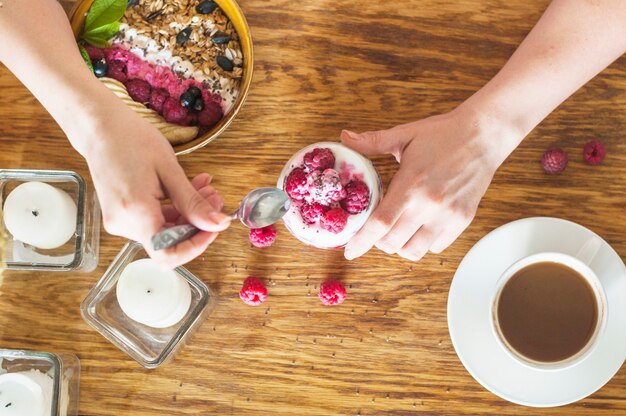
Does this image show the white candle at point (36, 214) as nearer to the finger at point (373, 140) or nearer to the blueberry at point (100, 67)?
the blueberry at point (100, 67)

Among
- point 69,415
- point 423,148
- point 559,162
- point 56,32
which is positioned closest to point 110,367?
point 69,415

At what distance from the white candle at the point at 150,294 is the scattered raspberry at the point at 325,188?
382 mm

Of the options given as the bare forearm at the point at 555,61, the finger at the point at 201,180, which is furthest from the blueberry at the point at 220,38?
the bare forearm at the point at 555,61

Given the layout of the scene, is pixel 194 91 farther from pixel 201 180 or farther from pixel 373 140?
pixel 373 140

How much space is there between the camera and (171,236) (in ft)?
3.56

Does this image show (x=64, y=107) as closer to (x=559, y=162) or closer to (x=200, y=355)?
(x=200, y=355)

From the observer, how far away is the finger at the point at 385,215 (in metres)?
1.29

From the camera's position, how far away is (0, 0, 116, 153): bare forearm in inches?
47.5

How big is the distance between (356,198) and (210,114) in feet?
1.25

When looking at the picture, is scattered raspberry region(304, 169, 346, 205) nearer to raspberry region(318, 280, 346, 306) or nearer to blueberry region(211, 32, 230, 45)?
raspberry region(318, 280, 346, 306)

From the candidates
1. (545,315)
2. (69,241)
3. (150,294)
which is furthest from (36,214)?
(545,315)

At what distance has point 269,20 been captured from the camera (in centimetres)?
150

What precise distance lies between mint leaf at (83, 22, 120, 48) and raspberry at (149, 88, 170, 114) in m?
0.14

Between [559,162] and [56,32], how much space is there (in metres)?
1.06
